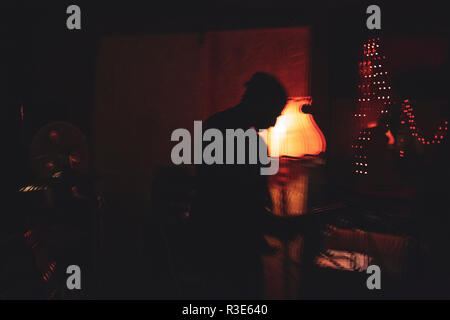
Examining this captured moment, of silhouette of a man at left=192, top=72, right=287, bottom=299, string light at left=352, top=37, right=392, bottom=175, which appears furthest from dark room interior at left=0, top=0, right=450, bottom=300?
silhouette of a man at left=192, top=72, right=287, bottom=299

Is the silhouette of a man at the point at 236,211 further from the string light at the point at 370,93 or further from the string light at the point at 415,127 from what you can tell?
the string light at the point at 415,127

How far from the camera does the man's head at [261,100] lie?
180 centimetres

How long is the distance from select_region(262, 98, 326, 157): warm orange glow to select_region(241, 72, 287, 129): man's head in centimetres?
97

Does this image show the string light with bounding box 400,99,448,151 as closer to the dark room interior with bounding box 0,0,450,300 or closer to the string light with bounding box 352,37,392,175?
the dark room interior with bounding box 0,0,450,300

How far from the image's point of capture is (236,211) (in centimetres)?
171

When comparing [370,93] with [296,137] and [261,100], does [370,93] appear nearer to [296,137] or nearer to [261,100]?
[296,137]

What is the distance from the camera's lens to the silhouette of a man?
169 cm

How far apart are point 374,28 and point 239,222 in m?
2.44

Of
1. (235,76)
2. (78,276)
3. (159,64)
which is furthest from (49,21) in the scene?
(78,276)

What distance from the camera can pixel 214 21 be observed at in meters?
2.89


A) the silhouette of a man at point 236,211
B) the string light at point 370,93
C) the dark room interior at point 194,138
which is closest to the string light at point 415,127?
the dark room interior at point 194,138

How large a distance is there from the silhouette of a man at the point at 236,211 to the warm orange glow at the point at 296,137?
0.96 metres

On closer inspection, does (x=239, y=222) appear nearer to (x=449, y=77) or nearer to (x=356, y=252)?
(x=356, y=252)

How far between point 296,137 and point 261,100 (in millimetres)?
1107
